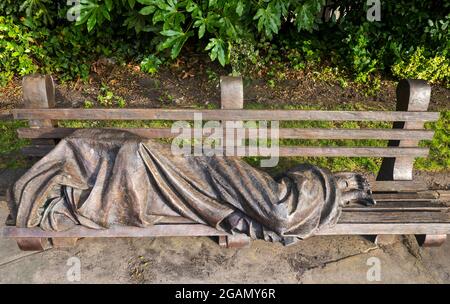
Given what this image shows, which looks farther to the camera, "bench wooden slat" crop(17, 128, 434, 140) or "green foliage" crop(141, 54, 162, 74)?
"green foliage" crop(141, 54, 162, 74)

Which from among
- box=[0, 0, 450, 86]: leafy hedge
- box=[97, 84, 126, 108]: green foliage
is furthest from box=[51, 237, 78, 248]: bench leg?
box=[0, 0, 450, 86]: leafy hedge

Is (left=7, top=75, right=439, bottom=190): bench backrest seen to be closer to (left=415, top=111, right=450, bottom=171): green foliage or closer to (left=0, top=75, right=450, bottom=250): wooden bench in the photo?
(left=0, top=75, right=450, bottom=250): wooden bench

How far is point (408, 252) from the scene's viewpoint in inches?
126

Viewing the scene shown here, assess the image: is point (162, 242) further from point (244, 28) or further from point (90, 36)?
point (90, 36)

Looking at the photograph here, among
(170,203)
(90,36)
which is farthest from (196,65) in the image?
(170,203)

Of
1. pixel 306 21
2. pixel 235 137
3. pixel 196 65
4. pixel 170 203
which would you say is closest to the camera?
pixel 170 203

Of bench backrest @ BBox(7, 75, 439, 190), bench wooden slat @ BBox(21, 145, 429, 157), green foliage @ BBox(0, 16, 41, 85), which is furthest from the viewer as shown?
green foliage @ BBox(0, 16, 41, 85)

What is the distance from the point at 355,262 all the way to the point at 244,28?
279 cm

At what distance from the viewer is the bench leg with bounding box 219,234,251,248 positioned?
9.97 ft

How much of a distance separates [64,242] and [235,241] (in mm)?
1241

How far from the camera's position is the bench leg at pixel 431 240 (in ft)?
10.3

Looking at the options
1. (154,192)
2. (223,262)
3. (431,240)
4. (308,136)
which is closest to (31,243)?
(154,192)

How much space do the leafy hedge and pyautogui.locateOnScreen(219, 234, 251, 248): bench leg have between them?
228 cm

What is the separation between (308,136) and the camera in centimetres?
322
